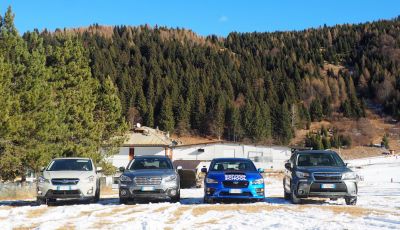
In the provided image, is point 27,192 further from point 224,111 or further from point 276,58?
point 276,58

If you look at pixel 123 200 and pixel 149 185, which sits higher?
pixel 149 185

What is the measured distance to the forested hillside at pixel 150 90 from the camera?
82.2 feet

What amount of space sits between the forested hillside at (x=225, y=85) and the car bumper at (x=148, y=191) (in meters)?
83.9

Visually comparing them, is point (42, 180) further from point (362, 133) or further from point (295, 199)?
point (362, 133)

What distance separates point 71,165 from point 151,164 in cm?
295

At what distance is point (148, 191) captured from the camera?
14742mm

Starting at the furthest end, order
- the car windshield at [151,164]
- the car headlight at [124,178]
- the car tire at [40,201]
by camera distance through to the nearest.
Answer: the car windshield at [151,164] → the car tire at [40,201] → the car headlight at [124,178]

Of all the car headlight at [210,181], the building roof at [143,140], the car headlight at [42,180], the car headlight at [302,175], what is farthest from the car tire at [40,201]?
the building roof at [143,140]

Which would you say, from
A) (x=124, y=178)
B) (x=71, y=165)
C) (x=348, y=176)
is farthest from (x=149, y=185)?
(x=348, y=176)

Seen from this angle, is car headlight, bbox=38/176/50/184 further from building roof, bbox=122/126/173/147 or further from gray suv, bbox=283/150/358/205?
building roof, bbox=122/126/173/147

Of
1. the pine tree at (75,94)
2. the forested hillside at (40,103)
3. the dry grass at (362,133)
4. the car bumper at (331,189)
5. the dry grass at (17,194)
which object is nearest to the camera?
the car bumper at (331,189)

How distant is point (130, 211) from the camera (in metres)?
13.1

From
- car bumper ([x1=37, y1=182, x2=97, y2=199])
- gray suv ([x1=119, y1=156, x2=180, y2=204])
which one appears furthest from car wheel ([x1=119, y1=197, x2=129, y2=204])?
car bumper ([x1=37, y1=182, x2=97, y2=199])

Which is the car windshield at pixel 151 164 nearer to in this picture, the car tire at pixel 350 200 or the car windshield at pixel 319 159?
the car windshield at pixel 319 159
